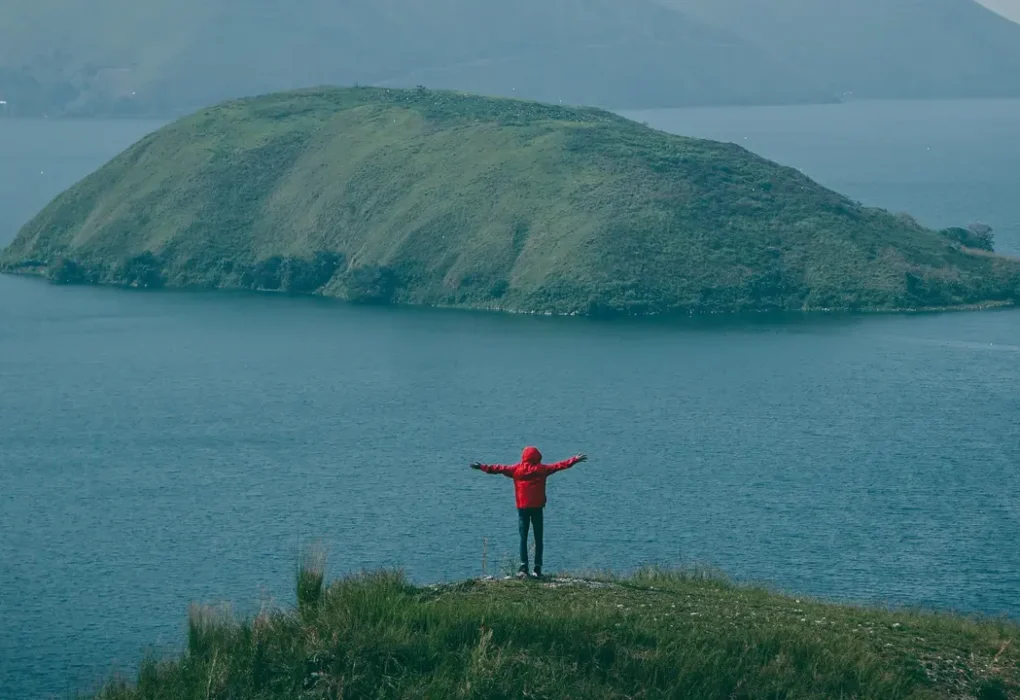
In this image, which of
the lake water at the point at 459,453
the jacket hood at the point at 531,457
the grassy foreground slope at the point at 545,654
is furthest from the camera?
the lake water at the point at 459,453

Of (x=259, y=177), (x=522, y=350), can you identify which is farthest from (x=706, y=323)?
(x=259, y=177)

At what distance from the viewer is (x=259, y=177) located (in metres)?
129

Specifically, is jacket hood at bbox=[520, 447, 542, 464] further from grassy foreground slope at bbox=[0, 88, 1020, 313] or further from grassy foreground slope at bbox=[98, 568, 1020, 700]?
grassy foreground slope at bbox=[0, 88, 1020, 313]

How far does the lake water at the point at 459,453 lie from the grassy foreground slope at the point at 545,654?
24.0 feet

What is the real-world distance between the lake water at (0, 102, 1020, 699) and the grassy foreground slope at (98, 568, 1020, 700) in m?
7.33

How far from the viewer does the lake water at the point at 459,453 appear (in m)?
43.9

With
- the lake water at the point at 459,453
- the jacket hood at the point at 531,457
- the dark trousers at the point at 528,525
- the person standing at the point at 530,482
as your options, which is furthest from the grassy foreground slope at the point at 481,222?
the jacket hood at the point at 531,457

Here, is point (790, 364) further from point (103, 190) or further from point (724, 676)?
point (103, 190)

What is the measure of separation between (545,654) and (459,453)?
37.8m

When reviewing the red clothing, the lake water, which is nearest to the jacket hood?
the red clothing

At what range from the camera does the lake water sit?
43.9 meters

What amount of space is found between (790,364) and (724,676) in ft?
195

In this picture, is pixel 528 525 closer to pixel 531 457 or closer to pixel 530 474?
pixel 530 474

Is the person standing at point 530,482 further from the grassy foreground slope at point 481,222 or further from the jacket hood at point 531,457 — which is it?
the grassy foreground slope at point 481,222
